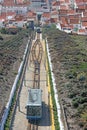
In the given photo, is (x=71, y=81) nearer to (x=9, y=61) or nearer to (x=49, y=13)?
(x=9, y=61)

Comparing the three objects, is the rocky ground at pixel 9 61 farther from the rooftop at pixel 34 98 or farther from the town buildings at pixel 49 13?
the town buildings at pixel 49 13

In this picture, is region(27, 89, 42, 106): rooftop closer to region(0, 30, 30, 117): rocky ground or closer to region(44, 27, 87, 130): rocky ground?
region(44, 27, 87, 130): rocky ground

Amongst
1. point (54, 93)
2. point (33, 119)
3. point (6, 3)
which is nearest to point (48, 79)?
point (54, 93)

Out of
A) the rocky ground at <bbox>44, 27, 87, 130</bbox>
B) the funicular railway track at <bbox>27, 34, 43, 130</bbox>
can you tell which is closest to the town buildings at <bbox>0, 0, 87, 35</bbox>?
the funicular railway track at <bbox>27, 34, 43, 130</bbox>

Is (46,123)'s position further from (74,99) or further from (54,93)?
(54,93)

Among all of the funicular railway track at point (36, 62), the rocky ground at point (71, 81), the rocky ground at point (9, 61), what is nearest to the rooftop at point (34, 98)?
the funicular railway track at point (36, 62)

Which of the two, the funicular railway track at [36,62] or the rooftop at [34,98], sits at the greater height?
the rooftop at [34,98]
